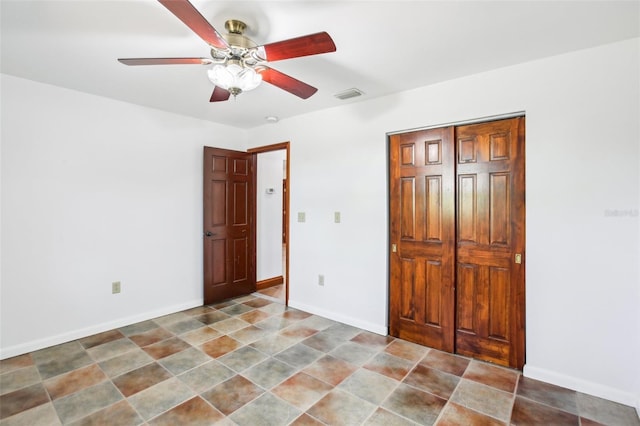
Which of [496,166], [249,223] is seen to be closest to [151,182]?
[249,223]

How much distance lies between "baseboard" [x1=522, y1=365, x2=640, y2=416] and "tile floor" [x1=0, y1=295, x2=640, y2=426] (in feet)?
0.16

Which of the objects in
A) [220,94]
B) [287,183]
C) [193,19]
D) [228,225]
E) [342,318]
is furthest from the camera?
[228,225]

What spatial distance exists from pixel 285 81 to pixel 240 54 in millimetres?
352

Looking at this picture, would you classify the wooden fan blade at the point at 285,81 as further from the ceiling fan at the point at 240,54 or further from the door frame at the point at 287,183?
the door frame at the point at 287,183

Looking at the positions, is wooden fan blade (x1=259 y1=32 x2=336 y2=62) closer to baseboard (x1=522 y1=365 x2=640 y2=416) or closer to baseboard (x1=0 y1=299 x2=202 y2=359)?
baseboard (x1=522 y1=365 x2=640 y2=416)

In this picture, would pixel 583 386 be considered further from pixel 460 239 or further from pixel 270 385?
pixel 270 385

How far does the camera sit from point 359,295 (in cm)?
339

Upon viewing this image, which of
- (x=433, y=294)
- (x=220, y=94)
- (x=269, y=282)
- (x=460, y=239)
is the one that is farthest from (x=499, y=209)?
(x=269, y=282)

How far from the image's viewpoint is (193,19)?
56.9 inches

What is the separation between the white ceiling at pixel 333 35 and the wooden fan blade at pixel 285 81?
0.24 m

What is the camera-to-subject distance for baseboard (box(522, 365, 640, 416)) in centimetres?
208

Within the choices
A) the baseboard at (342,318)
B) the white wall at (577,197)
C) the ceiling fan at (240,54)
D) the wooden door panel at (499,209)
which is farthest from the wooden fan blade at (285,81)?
the baseboard at (342,318)

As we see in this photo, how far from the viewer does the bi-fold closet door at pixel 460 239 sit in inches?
101

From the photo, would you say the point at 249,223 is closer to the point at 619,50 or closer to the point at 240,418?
the point at 240,418
